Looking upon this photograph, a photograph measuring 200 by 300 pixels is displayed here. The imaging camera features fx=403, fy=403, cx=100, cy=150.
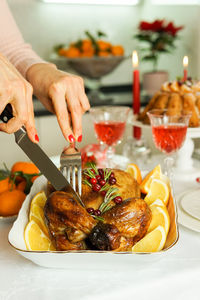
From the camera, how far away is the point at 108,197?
86 centimetres

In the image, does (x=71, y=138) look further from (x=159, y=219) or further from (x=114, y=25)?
(x=114, y=25)

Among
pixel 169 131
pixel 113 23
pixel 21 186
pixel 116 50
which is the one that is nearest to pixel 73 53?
pixel 116 50

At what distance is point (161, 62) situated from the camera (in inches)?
146

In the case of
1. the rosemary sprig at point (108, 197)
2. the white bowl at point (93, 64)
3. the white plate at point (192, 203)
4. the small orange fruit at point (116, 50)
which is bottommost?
the white bowl at point (93, 64)

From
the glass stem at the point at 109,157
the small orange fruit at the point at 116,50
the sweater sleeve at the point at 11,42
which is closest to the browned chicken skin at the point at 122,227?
the glass stem at the point at 109,157

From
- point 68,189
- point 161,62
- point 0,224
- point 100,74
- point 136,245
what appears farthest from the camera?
point 161,62

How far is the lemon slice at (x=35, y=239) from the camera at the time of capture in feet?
2.57

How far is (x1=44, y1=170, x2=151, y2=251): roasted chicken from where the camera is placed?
0.74 meters

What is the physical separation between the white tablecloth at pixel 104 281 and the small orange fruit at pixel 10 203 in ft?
0.59

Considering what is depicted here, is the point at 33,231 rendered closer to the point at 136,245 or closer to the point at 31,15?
the point at 136,245

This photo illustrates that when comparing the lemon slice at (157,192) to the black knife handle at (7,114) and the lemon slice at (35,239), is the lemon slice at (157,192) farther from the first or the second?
the black knife handle at (7,114)

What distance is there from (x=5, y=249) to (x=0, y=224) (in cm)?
14

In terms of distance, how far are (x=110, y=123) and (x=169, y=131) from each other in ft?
0.70

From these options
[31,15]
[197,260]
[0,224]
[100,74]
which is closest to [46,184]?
[0,224]
